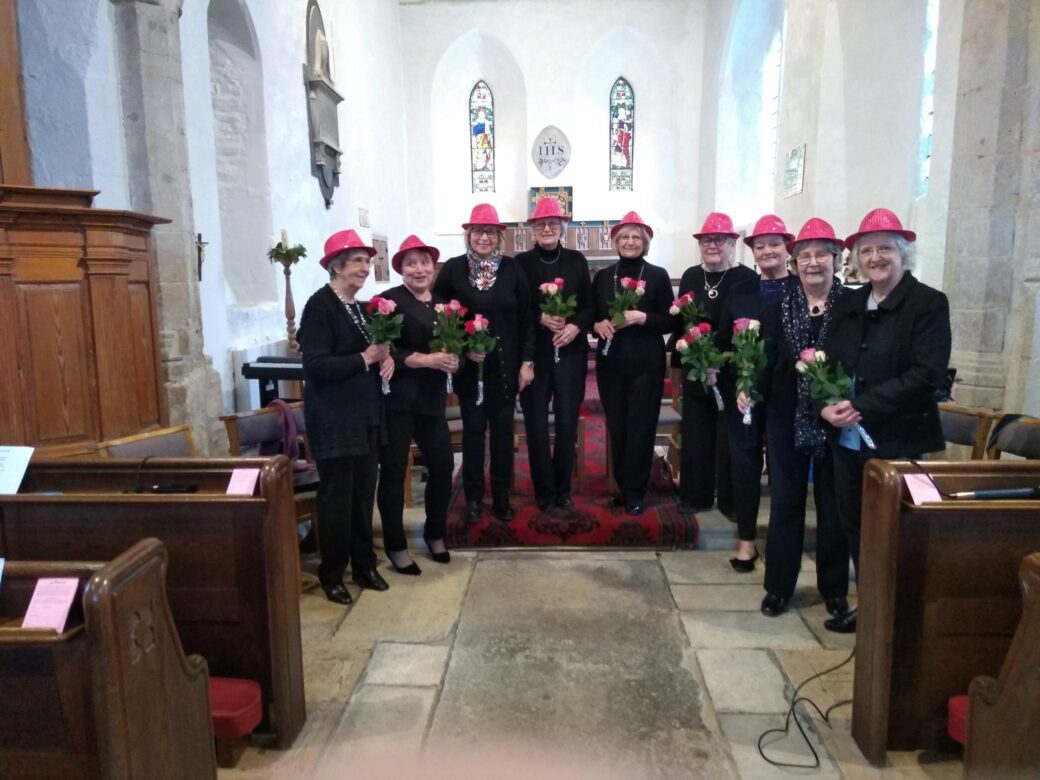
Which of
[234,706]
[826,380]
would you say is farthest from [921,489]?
[234,706]

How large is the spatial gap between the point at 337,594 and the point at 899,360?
2500 mm

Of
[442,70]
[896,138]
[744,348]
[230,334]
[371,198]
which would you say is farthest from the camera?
[442,70]

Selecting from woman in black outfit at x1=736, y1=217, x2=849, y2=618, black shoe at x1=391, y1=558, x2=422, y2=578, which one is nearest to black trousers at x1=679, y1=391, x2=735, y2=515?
woman in black outfit at x1=736, y1=217, x2=849, y2=618

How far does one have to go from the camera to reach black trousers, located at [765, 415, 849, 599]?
2.95 metres

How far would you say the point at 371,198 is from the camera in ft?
33.7

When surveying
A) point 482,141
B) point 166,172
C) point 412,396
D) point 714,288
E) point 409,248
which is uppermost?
point 482,141

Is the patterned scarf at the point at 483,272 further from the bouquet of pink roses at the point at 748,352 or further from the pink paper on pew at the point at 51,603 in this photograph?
the pink paper on pew at the point at 51,603

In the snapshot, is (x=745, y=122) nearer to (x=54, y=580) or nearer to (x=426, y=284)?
(x=426, y=284)

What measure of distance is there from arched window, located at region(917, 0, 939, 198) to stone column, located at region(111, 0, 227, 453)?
19.6 ft

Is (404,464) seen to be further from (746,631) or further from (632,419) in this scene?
(746,631)

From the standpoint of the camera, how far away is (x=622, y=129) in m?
13.0

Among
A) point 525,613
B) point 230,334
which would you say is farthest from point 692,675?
point 230,334

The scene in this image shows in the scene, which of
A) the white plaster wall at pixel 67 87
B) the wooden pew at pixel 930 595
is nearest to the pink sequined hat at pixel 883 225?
the wooden pew at pixel 930 595

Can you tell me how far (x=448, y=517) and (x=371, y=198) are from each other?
731 cm
